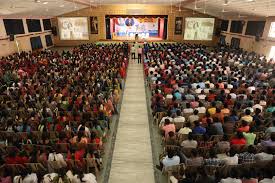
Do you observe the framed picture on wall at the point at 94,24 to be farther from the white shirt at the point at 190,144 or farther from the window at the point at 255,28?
the white shirt at the point at 190,144

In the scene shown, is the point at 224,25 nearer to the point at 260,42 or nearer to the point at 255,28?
the point at 255,28

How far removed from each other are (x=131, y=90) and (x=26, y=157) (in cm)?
667

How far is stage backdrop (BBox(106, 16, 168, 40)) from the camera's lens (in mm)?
24391

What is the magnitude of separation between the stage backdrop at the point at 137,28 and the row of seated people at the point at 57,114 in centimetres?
1369

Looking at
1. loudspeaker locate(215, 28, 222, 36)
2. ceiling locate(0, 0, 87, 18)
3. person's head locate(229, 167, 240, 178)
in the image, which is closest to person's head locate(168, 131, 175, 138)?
person's head locate(229, 167, 240, 178)

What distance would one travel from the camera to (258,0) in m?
10.8

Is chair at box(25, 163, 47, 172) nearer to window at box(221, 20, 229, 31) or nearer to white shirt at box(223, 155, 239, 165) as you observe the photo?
white shirt at box(223, 155, 239, 165)

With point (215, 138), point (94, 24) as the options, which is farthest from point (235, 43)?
point (215, 138)

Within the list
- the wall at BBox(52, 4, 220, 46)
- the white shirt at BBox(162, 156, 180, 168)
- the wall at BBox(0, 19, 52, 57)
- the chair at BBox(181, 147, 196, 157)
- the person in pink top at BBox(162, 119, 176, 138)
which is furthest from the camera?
the wall at BBox(52, 4, 220, 46)

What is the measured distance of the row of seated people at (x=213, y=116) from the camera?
16.2 feet

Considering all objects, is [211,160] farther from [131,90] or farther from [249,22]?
[249,22]

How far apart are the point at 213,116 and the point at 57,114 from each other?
468 cm

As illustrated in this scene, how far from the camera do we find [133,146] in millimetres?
6441

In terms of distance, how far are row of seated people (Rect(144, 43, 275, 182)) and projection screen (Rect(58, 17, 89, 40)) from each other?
15.3m
